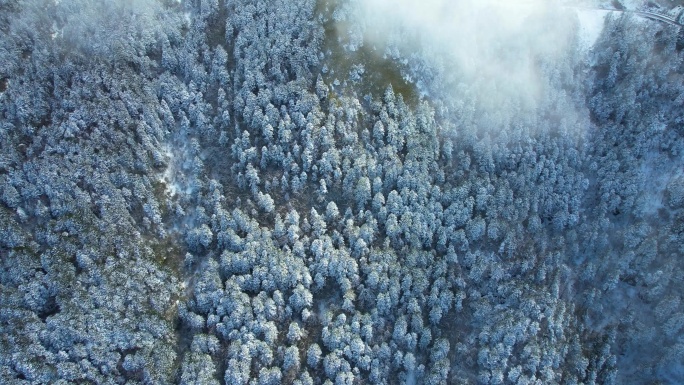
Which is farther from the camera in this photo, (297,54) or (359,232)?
(297,54)

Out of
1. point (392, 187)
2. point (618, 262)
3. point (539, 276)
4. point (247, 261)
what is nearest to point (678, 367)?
point (618, 262)

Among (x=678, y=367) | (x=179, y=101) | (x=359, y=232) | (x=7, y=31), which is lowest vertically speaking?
(x=678, y=367)

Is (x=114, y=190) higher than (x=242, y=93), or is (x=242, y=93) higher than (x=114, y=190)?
(x=242, y=93)

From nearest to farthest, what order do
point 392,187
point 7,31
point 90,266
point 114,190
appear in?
point 90,266 → point 114,190 → point 392,187 → point 7,31

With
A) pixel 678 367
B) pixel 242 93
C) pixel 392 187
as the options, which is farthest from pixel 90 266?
pixel 678 367

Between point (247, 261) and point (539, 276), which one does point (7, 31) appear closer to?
point (247, 261)

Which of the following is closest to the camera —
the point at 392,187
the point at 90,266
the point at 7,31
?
the point at 90,266
